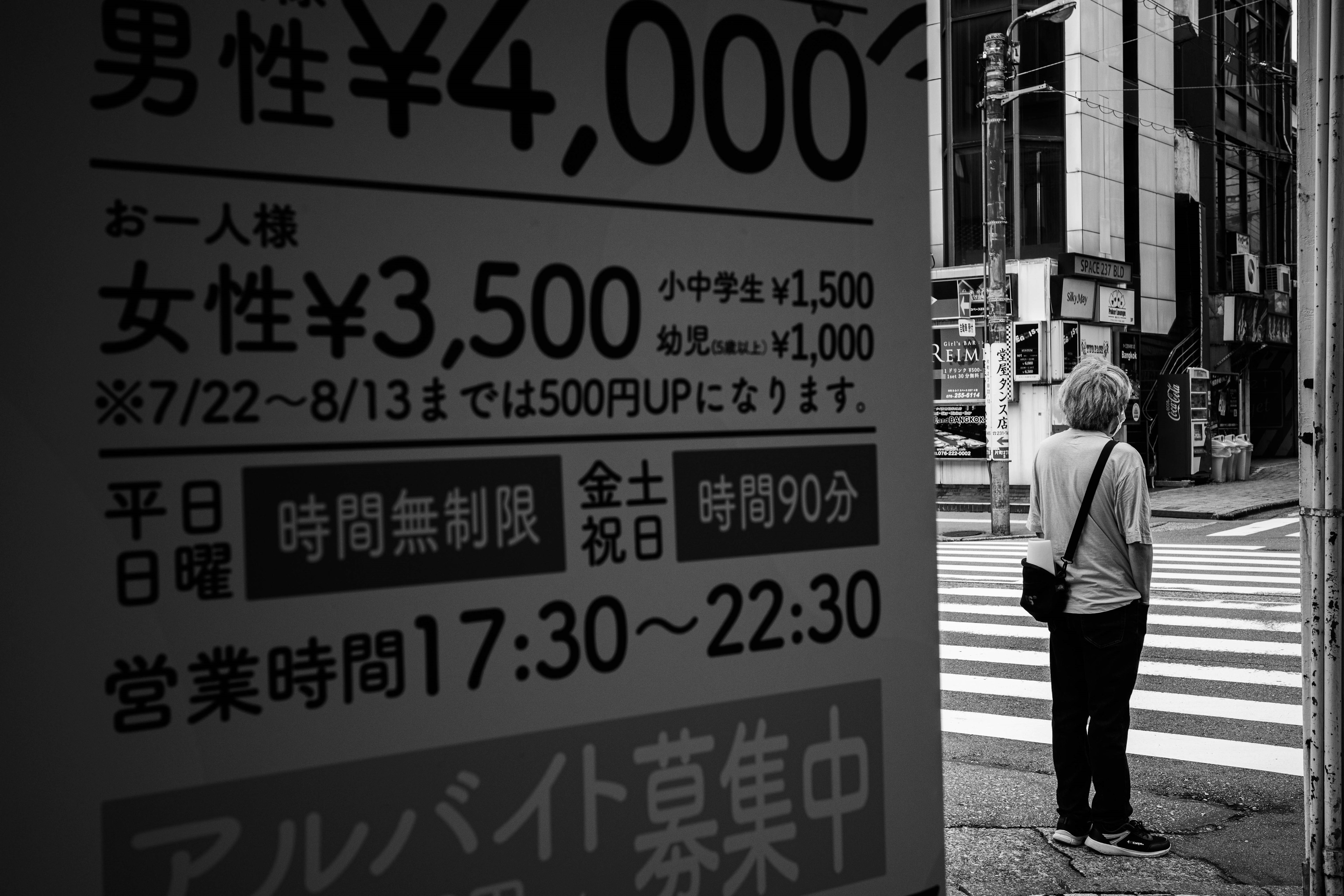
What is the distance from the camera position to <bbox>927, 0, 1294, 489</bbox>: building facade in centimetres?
2458

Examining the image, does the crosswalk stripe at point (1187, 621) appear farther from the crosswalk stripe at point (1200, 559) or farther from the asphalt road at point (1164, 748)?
the crosswalk stripe at point (1200, 559)

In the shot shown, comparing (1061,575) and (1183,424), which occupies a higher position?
(1183,424)

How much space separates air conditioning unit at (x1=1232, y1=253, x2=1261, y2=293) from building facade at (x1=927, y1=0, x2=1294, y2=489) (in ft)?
0.14

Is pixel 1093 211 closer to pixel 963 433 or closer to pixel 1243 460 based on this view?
pixel 963 433

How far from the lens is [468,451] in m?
1.64

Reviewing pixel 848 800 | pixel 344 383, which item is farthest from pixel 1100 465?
pixel 344 383

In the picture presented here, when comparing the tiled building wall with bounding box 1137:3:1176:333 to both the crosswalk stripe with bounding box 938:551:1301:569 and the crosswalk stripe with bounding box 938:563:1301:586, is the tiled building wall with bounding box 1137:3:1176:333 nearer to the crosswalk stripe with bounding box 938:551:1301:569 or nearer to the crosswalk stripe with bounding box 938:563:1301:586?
the crosswalk stripe with bounding box 938:551:1301:569

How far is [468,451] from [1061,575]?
3955mm

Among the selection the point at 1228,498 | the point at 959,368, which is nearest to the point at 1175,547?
the point at 1228,498

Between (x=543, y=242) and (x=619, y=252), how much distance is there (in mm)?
124

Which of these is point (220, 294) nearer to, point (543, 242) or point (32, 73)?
point (32, 73)

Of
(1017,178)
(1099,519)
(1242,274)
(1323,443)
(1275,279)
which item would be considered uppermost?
(1017,178)

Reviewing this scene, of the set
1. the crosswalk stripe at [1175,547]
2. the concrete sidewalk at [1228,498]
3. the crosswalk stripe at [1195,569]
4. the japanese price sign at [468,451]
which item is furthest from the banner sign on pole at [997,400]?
the japanese price sign at [468,451]

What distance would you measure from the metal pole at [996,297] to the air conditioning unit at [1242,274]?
15.0 metres
